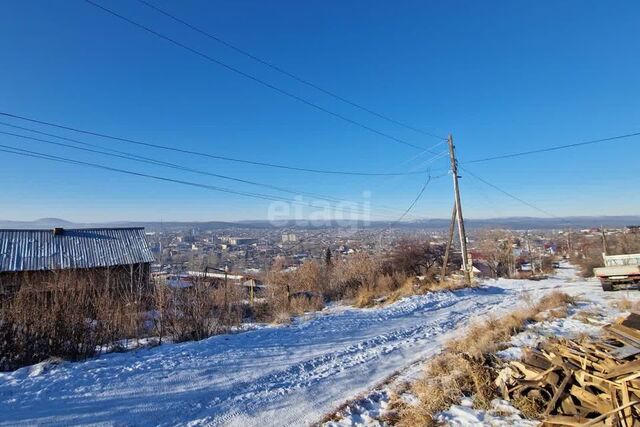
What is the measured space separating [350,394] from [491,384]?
1.87 metres

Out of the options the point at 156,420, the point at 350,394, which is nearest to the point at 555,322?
the point at 350,394

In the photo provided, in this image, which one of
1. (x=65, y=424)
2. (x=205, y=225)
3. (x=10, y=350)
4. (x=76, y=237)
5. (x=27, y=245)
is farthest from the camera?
(x=205, y=225)

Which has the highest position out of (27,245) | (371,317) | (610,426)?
(27,245)

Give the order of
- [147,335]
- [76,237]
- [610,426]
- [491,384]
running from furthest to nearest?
[76,237] → [147,335] → [491,384] → [610,426]

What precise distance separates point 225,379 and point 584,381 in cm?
463

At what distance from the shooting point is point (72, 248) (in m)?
23.2

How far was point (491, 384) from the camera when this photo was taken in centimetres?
468

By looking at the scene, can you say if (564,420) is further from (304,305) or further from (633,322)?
(304,305)

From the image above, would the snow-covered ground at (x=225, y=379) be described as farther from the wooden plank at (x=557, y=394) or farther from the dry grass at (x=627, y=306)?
the dry grass at (x=627, y=306)

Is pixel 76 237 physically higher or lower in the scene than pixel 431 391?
higher

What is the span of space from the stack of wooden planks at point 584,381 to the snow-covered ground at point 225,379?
1.80 m

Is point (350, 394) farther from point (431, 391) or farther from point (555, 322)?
point (555, 322)

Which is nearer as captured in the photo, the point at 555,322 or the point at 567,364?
the point at 567,364

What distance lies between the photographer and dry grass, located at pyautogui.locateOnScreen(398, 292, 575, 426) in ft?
13.4
